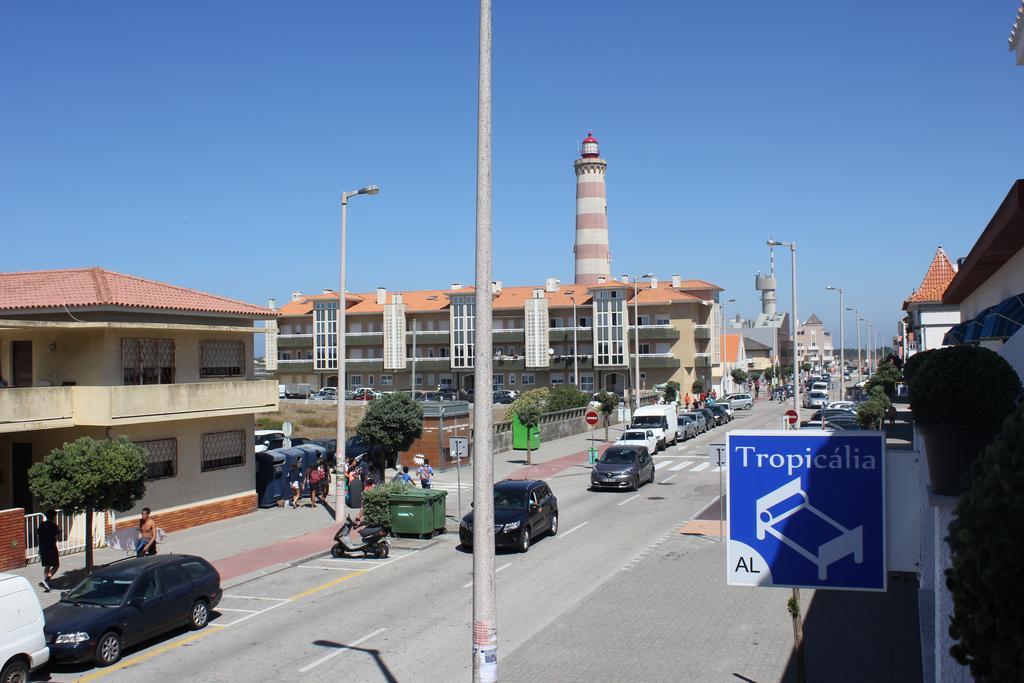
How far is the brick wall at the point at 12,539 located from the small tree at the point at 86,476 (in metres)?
2.53

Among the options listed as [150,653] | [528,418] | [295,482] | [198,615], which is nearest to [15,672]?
[150,653]

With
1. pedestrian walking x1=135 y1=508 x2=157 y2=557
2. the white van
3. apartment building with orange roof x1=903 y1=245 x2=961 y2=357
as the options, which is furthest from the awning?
apartment building with orange roof x1=903 y1=245 x2=961 y2=357

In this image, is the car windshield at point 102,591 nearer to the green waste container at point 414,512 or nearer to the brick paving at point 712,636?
the brick paving at point 712,636

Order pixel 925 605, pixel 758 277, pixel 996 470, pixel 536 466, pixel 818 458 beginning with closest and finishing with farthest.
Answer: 1. pixel 996 470
2. pixel 818 458
3. pixel 925 605
4. pixel 536 466
5. pixel 758 277

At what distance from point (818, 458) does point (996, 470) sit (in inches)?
164

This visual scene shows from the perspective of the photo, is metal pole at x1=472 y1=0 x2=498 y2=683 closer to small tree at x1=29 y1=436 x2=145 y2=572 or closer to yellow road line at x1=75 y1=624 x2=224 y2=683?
yellow road line at x1=75 y1=624 x2=224 y2=683

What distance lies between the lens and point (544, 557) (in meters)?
20.9

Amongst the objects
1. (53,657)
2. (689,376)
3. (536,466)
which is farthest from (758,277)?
(53,657)

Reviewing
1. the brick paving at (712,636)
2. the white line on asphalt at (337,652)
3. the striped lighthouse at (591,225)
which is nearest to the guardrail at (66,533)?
the white line on asphalt at (337,652)

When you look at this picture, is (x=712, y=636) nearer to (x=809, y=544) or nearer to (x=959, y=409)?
(x=809, y=544)

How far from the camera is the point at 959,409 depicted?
7445 millimetres

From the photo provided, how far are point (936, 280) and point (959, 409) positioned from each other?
35.0 metres

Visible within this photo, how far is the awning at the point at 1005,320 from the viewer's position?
13.9m

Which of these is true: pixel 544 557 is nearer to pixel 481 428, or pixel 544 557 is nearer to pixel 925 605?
pixel 925 605
